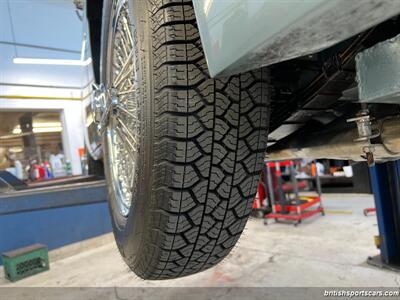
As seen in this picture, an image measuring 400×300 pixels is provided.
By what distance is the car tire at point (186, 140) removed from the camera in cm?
79

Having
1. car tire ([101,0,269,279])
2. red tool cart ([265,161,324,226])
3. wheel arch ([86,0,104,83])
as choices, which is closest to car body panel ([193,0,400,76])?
car tire ([101,0,269,279])

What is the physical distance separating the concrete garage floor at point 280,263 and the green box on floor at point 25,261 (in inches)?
3.0

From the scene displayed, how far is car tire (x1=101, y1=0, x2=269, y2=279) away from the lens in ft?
2.59

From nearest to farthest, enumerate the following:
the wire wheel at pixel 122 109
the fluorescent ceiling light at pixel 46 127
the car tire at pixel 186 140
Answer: the car tire at pixel 186 140 < the wire wheel at pixel 122 109 < the fluorescent ceiling light at pixel 46 127

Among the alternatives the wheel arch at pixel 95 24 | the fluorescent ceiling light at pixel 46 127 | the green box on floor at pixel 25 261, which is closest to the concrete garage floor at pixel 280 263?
the green box on floor at pixel 25 261

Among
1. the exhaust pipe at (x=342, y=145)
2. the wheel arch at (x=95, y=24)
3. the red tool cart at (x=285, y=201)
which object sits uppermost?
the wheel arch at (x=95, y=24)

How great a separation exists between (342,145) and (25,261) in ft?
9.75

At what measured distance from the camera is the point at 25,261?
124 inches

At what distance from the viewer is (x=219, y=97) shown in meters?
0.83

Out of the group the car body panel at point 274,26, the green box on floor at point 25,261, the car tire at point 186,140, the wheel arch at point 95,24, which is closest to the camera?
the car body panel at point 274,26

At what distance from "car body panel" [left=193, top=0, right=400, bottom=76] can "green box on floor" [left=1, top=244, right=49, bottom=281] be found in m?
3.07

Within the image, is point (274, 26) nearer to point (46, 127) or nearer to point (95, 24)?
point (95, 24)

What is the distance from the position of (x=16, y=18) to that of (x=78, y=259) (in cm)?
397

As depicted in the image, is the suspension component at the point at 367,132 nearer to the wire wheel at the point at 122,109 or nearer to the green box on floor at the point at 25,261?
the wire wheel at the point at 122,109
